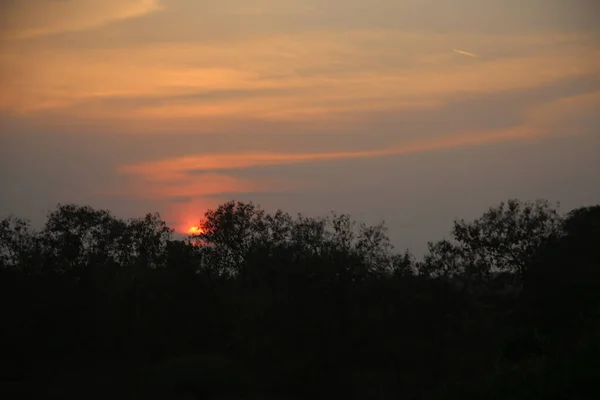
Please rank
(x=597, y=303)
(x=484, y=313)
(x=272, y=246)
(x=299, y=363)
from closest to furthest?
(x=597, y=303) → (x=299, y=363) → (x=484, y=313) → (x=272, y=246)

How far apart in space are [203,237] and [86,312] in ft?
30.9

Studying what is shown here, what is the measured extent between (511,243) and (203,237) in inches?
853

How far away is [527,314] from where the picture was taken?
36688 mm

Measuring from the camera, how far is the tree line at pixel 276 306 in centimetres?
3934

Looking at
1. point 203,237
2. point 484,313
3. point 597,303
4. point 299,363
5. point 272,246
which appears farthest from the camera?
point 203,237

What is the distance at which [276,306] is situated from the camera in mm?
43656

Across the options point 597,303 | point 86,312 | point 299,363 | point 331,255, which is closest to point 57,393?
point 86,312

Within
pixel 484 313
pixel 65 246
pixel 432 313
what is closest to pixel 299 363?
pixel 432 313

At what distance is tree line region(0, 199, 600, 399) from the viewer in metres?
39.3

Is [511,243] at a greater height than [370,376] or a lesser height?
greater

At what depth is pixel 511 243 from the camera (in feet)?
143

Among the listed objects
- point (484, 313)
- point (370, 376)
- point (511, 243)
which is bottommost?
point (370, 376)

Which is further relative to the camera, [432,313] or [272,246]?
[272,246]

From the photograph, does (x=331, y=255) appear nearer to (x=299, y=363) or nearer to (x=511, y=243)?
(x=299, y=363)
